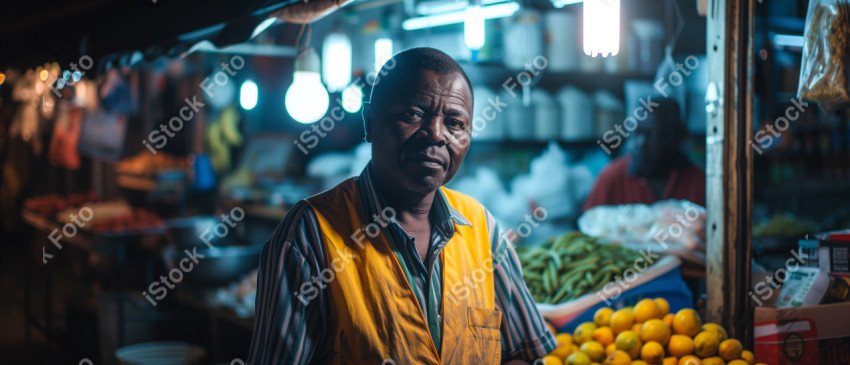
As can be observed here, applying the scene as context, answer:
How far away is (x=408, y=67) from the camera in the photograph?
231 cm

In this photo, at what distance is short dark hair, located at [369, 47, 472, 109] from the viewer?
2.31 metres

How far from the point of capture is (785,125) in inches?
267

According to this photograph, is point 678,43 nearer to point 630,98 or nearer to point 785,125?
point 630,98

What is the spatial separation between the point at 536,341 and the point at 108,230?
221 inches

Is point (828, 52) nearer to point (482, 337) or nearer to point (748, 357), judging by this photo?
point (748, 357)

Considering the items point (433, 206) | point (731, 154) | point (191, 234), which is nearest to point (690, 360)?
point (731, 154)

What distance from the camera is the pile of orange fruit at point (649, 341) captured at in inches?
116

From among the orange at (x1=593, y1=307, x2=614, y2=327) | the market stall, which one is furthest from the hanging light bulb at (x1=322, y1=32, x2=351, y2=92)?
the orange at (x1=593, y1=307, x2=614, y2=327)

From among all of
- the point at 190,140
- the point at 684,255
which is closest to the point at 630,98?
the point at 684,255

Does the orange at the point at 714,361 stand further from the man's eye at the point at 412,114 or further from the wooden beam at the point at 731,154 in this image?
the man's eye at the point at 412,114

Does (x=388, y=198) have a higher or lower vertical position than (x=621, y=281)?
higher

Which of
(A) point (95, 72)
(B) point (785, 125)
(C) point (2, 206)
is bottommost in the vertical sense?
(C) point (2, 206)

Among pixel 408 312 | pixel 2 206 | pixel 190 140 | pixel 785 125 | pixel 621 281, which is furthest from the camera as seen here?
pixel 2 206

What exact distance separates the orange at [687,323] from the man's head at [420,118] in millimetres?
1399
